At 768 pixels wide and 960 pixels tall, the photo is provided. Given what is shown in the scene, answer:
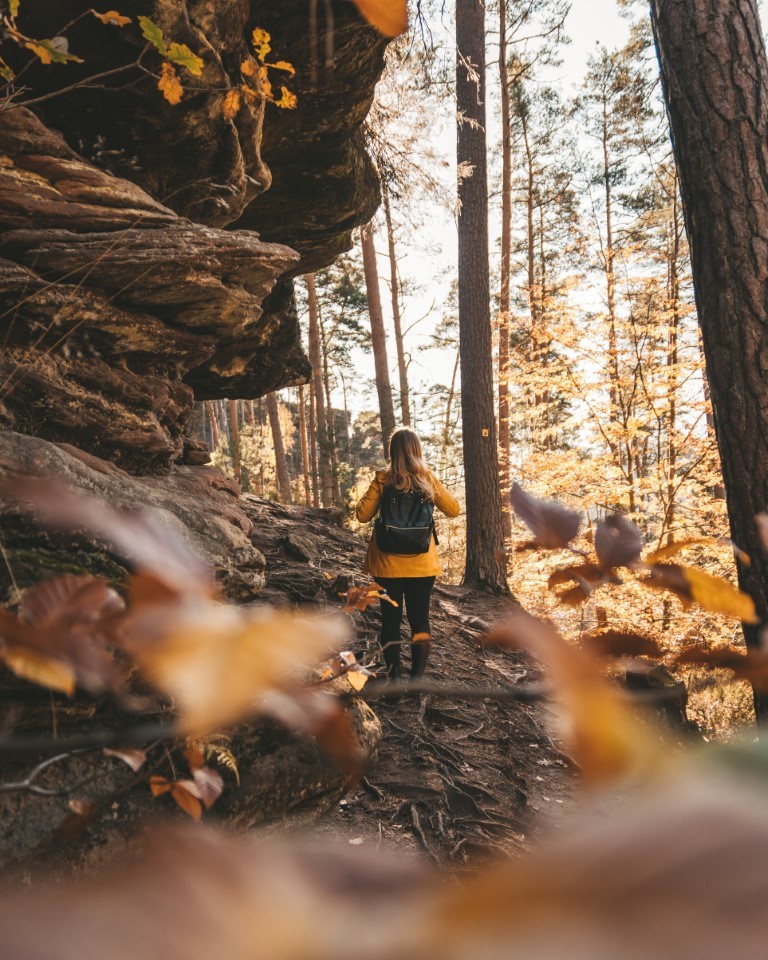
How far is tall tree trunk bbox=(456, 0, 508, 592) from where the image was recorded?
8133mm

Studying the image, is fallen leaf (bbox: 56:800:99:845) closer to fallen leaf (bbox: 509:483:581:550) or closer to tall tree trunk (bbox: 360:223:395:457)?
fallen leaf (bbox: 509:483:581:550)

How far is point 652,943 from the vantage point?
0.19m

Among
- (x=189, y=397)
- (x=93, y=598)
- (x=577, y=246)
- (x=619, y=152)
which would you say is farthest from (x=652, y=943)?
(x=619, y=152)

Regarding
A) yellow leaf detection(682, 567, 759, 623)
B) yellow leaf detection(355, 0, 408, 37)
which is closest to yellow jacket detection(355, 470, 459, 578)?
yellow leaf detection(355, 0, 408, 37)

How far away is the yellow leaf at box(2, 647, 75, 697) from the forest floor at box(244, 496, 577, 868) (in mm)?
1416

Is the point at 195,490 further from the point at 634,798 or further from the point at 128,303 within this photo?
the point at 634,798

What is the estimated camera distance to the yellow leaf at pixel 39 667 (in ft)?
1.66

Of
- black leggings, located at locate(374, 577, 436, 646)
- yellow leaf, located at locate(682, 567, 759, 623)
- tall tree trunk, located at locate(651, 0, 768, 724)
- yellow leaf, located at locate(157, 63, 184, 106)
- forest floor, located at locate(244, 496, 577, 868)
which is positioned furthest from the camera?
black leggings, located at locate(374, 577, 436, 646)

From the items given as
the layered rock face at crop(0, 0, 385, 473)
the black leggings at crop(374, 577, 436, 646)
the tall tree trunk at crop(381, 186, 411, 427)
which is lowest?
the black leggings at crop(374, 577, 436, 646)

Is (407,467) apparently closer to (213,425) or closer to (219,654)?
(219,654)

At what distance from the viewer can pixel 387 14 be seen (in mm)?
759

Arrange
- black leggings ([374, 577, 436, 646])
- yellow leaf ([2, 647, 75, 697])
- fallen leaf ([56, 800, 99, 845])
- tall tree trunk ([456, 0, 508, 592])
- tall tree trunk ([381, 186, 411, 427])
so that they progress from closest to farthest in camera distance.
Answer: yellow leaf ([2, 647, 75, 697])
fallen leaf ([56, 800, 99, 845])
black leggings ([374, 577, 436, 646])
tall tree trunk ([456, 0, 508, 592])
tall tree trunk ([381, 186, 411, 427])

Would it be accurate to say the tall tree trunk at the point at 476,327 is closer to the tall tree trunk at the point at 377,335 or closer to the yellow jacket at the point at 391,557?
the tall tree trunk at the point at 377,335

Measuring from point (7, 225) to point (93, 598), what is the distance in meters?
3.67
